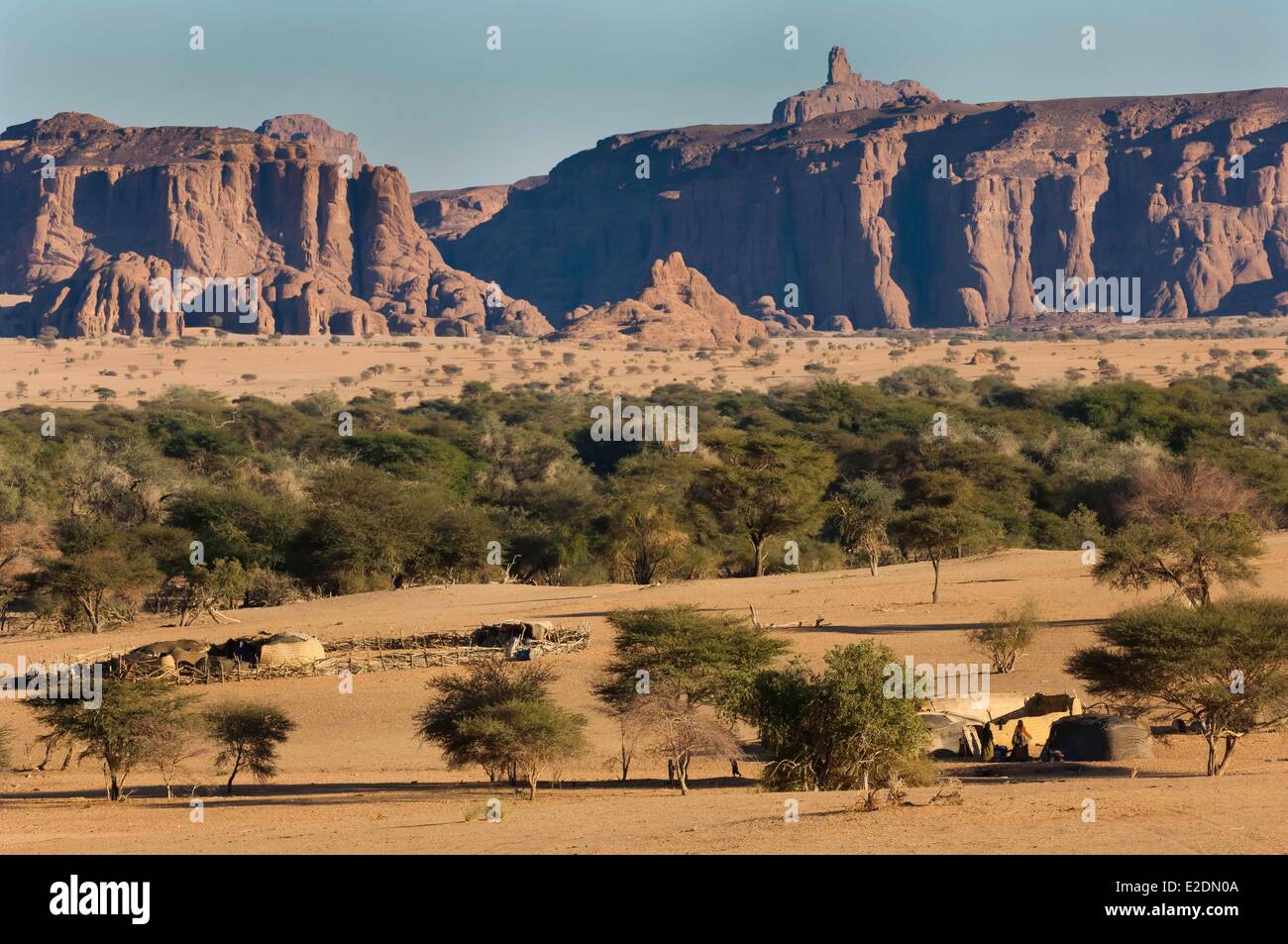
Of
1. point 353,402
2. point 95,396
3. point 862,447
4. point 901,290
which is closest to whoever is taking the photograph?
point 862,447

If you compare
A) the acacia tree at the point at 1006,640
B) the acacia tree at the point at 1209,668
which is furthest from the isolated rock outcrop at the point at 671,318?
the acacia tree at the point at 1209,668

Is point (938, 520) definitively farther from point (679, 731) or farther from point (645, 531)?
point (679, 731)

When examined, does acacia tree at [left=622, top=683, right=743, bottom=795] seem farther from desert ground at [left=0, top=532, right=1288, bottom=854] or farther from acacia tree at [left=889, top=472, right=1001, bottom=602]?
acacia tree at [left=889, top=472, right=1001, bottom=602]

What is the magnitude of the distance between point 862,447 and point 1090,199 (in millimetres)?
121549

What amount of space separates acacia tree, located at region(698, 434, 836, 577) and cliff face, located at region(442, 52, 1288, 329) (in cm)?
11699

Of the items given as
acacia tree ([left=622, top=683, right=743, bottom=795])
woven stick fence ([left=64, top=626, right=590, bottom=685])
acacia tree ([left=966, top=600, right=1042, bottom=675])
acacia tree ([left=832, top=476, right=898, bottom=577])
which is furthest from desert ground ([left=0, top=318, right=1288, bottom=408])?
acacia tree ([left=622, top=683, right=743, bottom=795])

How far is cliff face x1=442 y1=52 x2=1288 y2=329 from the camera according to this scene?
16125cm

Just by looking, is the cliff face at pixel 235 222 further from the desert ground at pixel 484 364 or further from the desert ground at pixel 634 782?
the desert ground at pixel 634 782

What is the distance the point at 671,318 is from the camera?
123m

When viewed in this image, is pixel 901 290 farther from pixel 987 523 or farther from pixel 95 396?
pixel 987 523

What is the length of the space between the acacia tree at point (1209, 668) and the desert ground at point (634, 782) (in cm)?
61

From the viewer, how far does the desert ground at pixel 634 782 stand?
554 inches
